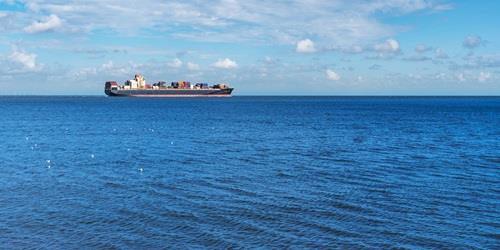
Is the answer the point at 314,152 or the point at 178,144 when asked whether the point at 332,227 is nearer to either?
the point at 314,152

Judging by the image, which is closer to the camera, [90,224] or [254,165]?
[90,224]

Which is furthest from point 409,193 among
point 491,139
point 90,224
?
point 491,139

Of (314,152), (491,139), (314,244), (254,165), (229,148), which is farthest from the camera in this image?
(491,139)

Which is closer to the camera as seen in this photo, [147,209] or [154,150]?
[147,209]

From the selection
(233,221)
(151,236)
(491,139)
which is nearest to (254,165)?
(233,221)

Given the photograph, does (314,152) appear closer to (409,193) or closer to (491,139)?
(409,193)

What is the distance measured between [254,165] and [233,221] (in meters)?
18.0

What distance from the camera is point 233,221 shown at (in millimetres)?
24672

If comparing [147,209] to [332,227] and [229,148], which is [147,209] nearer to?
[332,227]

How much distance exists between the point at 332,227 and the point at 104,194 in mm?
15151

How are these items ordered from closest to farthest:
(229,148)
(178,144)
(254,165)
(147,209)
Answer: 1. (147,209)
2. (254,165)
3. (229,148)
4. (178,144)

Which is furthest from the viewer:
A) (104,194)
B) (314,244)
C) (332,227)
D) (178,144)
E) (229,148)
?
(178,144)

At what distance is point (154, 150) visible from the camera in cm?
5338

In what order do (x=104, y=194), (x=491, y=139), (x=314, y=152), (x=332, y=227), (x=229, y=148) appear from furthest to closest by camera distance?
(x=491, y=139) < (x=229, y=148) < (x=314, y=152) < (x=104, y=194) < (x=332, y=227)
